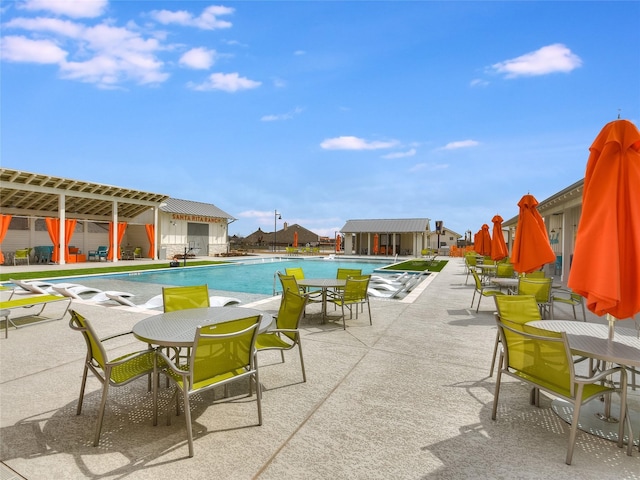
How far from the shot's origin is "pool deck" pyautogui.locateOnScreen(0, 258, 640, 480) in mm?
2199

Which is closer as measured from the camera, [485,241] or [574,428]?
[574,428]

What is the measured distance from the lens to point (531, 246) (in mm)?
6125

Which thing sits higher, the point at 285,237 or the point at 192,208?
the point at 192,208

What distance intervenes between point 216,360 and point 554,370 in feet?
8.21

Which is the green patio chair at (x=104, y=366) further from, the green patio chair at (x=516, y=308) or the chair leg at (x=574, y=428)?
the green patio chair at (x=516, y=308)

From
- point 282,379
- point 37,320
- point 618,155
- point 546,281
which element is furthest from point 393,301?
point 37,320

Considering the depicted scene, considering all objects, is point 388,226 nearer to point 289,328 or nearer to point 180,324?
point 289,328

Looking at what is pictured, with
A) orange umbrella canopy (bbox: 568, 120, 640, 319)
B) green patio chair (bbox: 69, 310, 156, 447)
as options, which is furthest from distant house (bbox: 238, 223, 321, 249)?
orange umbrella canopy (bbox: 568, 120, 640, 319)

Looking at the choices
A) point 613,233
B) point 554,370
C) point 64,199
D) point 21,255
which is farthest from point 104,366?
point 21,255

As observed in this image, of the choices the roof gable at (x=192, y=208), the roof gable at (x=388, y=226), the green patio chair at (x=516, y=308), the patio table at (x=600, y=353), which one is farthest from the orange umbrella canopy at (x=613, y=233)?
the roof gable at (x=388, y=226)

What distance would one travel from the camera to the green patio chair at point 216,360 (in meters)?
2.40

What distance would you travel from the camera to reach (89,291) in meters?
10.2

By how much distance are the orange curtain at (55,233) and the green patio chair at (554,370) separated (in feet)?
72.7

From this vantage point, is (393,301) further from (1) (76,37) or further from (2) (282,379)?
(1) (76,37)
